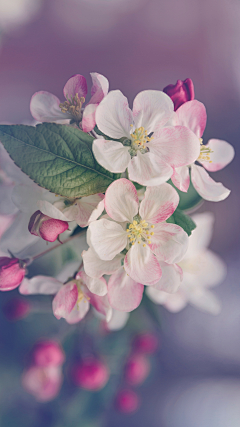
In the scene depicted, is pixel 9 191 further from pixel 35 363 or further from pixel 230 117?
pixel 230 117

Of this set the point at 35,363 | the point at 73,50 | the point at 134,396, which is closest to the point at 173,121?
the point at 73,50

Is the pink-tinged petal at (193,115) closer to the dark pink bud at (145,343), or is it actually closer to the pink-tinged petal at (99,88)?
the pink-tinged petal at (99,88)

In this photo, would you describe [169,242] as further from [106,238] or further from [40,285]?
[40,285]

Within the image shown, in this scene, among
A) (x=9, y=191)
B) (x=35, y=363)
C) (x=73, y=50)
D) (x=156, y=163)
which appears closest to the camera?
(x=156, y=163)

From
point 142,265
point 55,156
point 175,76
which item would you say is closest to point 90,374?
point 142,265

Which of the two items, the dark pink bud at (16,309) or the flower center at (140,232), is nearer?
the flower center at (140,232)

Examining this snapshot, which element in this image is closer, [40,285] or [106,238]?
[106,238]

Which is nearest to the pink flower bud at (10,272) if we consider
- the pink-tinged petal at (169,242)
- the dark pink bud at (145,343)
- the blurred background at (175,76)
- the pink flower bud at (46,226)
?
the pink flower bud at (46,226)
